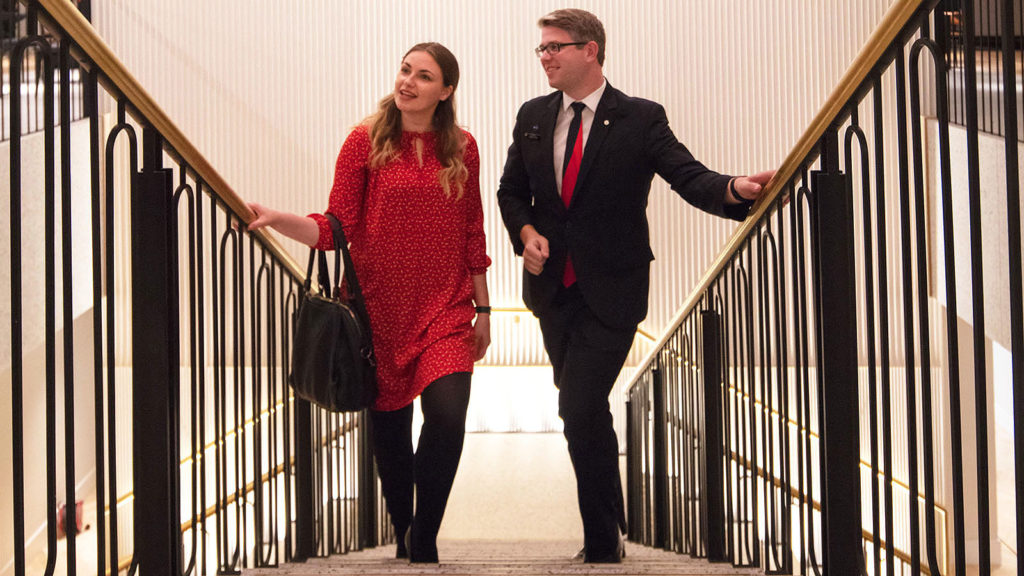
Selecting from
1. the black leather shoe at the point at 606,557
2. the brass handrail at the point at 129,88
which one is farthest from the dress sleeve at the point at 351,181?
the black leather shoe at the point at 606,557

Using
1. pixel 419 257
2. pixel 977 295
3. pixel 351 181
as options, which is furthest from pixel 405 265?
pixel 977 295

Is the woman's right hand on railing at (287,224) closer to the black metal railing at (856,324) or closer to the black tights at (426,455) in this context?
the black tights at (426,455)

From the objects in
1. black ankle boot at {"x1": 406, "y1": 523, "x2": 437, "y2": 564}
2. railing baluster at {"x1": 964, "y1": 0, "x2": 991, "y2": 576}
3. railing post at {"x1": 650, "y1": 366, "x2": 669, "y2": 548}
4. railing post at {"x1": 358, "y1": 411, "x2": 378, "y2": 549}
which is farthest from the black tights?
railing post at {"x1": 650, "y1": 366, "x2": 669, "y2": 548}

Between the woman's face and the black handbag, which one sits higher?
the woman's face

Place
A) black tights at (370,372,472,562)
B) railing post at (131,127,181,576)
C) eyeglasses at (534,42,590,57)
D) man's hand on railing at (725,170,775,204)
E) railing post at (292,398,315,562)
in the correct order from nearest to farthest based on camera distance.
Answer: railing post at (131,127,181,576)
man's hand on railing at (725,170,775,204)
black tights at (370,372,472,562)
eyeglasses at (534,42,590,57)
railing post at (292,398,315,562)

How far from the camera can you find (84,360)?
7520 mm

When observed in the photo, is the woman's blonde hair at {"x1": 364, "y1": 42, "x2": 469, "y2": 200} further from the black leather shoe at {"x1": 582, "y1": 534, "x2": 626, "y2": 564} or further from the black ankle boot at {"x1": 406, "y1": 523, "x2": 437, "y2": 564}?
the black leather shoe at {"x1": 582, "y1": 534, "x2": 626, "y2": 564}

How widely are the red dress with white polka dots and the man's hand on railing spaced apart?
30.0 inches

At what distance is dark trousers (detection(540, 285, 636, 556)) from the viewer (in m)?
2.70

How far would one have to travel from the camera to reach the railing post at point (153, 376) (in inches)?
72.1

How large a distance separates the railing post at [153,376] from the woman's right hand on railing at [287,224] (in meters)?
0.38

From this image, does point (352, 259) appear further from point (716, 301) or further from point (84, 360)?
point (84, 360)

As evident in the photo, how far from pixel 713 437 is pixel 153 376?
2.06 metres

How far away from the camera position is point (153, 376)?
1845 millimetres
